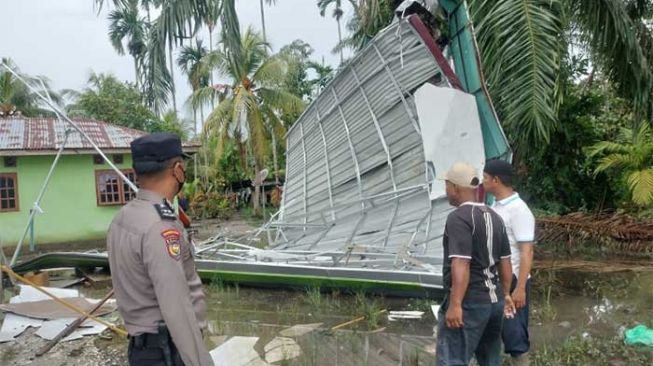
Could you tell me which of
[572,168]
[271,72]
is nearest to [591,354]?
[572,168]

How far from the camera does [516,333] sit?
374 cm

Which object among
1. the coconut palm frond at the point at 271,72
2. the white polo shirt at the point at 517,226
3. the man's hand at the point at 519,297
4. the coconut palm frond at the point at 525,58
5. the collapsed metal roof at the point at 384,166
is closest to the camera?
the man's hand at the point at 519,297

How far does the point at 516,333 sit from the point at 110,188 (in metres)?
15.1

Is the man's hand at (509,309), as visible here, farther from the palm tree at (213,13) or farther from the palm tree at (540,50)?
the palm tree at (213,13)

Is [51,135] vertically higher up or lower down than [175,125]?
lower down

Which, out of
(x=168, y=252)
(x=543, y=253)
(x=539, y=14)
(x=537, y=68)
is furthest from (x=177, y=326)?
(x=543, y=253)

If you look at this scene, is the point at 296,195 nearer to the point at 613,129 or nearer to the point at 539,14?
the point at 539,14

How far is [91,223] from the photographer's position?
1652 cm

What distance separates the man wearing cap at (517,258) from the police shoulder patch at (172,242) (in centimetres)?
236

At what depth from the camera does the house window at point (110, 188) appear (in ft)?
54.4

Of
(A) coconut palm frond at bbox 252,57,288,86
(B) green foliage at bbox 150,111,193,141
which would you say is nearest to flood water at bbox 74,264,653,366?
(A) coconut palm frond at bbox 252,57,288,86

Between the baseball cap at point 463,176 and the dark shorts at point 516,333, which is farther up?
the baseball cap at point 463,176

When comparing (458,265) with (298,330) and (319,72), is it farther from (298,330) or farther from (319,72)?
(319,72)

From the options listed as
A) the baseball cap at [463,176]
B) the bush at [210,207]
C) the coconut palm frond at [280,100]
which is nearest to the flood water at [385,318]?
the baseball cap at [463,176]
